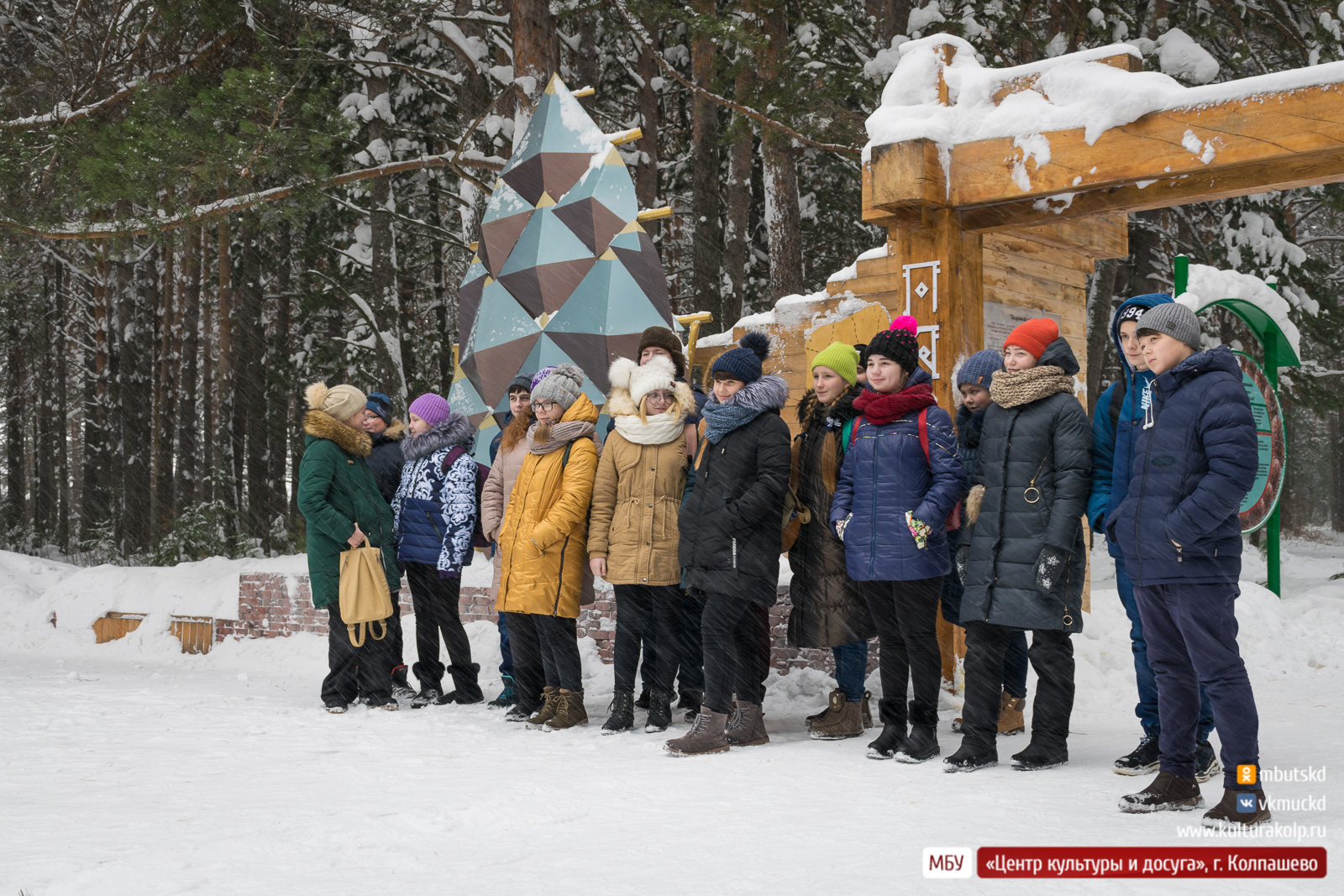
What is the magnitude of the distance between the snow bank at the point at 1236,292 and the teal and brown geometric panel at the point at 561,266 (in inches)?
193

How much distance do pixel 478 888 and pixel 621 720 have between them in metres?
2.76

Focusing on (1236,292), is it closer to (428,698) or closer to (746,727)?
(746,727)

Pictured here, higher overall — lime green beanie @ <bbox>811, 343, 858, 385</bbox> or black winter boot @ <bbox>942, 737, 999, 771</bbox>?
lime green beanie @ <bbox>811, 343, 858, 385</bbox>

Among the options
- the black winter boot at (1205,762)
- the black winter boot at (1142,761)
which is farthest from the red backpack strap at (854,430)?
the black winter boot at (1205,762)

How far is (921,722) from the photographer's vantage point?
17.1ft

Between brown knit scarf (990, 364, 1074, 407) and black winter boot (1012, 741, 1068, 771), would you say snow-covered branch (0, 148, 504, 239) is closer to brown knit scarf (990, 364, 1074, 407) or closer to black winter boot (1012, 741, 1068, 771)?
brown knit scarf (990, 364, 1074, 407)

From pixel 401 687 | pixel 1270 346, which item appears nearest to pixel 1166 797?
pixel 401 687

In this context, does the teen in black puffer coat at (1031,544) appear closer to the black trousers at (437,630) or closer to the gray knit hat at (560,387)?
the gray knit hat at (560,387)

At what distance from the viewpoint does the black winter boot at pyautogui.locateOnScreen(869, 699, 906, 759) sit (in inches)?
208

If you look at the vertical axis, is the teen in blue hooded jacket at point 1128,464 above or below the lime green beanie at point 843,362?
below

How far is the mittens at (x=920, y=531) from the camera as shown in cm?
510

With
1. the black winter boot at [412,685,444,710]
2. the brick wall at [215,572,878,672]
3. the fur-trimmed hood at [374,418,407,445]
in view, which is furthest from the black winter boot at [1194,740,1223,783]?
the fur-trimmed hood at [374,418,407,445]

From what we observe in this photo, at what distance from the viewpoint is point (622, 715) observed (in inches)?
240

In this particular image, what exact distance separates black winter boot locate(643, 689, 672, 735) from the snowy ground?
25cm
